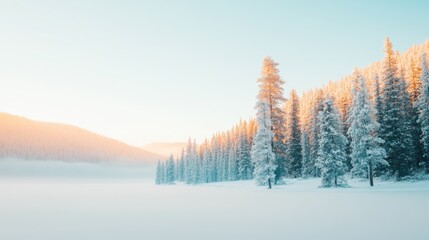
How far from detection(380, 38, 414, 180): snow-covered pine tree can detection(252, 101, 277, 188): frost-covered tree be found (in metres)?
13.9

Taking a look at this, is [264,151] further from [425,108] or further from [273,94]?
[425,108]

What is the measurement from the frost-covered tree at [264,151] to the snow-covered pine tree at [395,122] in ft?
45.6

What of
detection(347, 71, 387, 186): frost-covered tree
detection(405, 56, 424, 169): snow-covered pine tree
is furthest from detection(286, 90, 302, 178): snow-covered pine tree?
detection(405, 56, 424, 169): snow-covered pine tree

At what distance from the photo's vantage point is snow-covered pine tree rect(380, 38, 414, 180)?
118 ft

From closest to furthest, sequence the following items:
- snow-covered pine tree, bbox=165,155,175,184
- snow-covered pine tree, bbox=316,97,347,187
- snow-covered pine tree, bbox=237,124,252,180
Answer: snow-covered pine tree, bbox=316,97,347,187
snow-covered pine tree, bbox=237,124,252,180
snow-covered pine tree, bbox=165,155,175,184

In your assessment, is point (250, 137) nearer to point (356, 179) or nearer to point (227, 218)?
point (356, 179)

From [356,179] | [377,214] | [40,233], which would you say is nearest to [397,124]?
[356,179]

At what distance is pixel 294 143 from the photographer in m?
52.0

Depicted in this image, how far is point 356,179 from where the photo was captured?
4153 cm

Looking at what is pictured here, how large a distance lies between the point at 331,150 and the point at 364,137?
149 inches

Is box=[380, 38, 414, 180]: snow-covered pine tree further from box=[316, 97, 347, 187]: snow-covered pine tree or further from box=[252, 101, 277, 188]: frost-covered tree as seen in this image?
box=[252, 101, 277, 188]: frost-covered tree

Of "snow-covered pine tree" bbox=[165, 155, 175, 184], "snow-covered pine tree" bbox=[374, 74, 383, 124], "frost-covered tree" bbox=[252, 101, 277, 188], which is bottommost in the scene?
"snow-covered pine tree" bbox=[165, 155, 175, 184]

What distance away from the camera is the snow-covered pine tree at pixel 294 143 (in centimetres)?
5088

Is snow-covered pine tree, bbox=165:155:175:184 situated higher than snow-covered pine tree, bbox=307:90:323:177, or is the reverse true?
snow-covered pine tree, bbox=307:90:323:177
